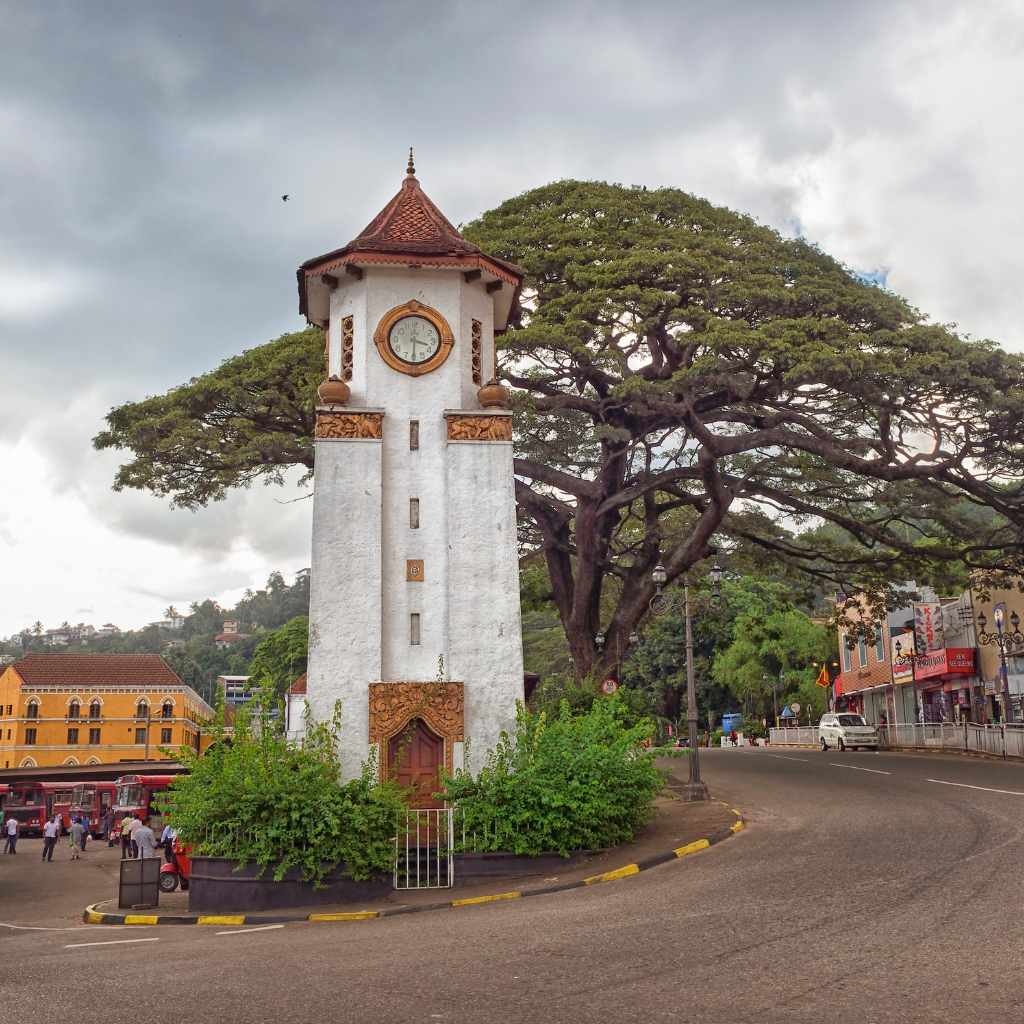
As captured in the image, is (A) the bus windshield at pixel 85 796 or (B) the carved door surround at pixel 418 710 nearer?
(B) the carved door surround at pixel 418 710

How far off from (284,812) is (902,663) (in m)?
41.9

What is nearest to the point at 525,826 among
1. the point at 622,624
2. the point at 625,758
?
the point at 625,758

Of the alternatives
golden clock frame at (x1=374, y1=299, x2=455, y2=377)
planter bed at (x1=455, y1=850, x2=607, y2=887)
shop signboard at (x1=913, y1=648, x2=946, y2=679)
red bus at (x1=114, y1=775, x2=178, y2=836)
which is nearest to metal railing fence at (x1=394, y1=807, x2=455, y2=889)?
planter bed at (x1=455, y1=850, x2=607, y2=887)

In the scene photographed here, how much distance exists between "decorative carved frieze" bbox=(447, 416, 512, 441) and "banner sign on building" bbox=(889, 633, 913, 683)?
35.9m

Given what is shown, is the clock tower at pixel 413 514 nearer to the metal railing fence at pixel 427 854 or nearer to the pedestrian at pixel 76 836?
the metal railing fence at pixel 427 854

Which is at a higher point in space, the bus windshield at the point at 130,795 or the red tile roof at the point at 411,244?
the red tile roof at the point at 411,244

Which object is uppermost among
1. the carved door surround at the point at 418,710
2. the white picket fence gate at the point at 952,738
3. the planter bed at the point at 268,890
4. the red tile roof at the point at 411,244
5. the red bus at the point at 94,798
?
the red tile roof at the point at 411,244

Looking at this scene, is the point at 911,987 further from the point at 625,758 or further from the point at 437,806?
the point at 437,806

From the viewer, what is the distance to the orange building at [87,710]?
76.8m

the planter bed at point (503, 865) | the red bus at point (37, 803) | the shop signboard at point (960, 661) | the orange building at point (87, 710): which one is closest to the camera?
the planter bed at point (503, 865)

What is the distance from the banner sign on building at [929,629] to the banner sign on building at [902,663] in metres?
1.50

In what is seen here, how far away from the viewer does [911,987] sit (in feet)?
24.8

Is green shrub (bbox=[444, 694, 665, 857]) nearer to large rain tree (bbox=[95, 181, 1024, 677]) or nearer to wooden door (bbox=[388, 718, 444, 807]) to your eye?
wooden door (bbox=[388, 718, 444, 807])

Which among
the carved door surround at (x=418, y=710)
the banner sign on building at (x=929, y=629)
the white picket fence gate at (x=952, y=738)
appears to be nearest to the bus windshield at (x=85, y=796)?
the white picket fence gate at (x=952, y=738)
